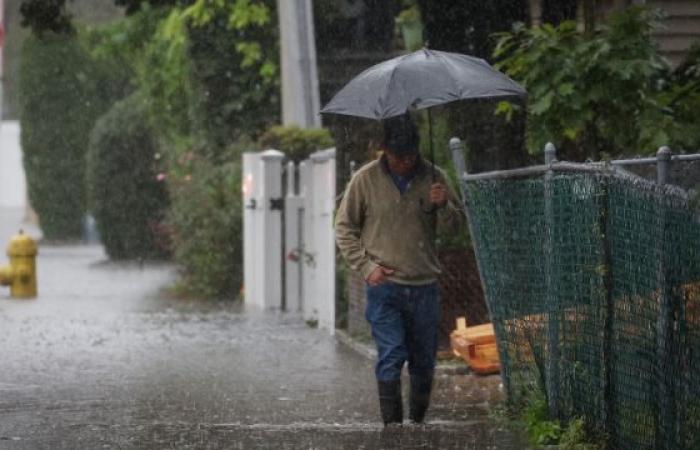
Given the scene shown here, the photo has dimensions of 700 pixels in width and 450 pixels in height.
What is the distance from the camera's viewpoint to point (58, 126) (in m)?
40.2

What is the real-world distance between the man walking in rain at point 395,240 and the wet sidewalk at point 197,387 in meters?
0.50

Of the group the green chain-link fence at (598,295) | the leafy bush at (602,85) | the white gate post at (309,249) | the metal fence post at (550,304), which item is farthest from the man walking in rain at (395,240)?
the white gate post at (309,249)

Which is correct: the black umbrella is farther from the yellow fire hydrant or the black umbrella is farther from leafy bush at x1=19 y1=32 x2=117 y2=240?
leafy bush at x1=19 y1=32 x2=117 y2=240

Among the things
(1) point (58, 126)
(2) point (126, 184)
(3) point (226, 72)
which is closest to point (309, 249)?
(3) point (226, 72)

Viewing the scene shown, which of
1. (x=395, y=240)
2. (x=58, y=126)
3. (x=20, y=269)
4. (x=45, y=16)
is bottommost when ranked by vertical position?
(x=20, y=269)

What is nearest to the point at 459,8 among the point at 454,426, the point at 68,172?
the point at 454,426

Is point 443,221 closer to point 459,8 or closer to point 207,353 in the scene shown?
point 207,353

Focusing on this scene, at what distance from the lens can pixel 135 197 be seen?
102 ft

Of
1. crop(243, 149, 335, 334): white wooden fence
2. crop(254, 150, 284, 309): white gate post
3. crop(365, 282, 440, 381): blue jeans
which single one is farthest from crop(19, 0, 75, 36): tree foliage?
crop(365, 282, 440, 381): blue jeans

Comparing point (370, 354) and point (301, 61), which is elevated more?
point (301, 61)

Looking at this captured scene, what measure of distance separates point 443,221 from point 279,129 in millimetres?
10327

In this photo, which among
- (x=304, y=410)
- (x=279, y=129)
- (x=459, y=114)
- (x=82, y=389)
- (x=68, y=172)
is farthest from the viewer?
(x=68, y=172)

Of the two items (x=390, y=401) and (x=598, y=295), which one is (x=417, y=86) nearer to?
(x=390, y=401)

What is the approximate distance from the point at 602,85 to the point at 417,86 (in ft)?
10.4
